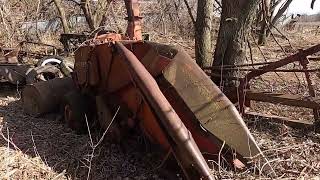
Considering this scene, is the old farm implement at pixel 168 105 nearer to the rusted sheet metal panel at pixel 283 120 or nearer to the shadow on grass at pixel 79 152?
the shadow on grass at pixel 79 152

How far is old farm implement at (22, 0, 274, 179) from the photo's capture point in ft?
11.6

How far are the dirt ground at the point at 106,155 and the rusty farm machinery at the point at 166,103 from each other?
0.59 feet

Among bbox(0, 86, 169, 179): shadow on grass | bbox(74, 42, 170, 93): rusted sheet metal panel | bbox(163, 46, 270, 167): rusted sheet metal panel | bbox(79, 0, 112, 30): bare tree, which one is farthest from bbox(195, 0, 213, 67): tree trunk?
bbox(79, 0, 112, 30): bare tree

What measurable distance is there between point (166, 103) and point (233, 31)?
8.10 feet

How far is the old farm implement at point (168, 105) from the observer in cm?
354

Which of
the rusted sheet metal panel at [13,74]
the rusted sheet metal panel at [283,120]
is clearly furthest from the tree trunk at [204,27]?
the rusted sheet metal panel at [13,74]

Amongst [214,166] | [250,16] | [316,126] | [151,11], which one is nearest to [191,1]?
[151,11]

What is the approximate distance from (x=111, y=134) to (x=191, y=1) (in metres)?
14.1

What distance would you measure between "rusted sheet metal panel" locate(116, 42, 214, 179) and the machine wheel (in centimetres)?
151

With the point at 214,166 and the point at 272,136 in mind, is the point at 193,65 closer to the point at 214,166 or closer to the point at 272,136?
the point at 214,166

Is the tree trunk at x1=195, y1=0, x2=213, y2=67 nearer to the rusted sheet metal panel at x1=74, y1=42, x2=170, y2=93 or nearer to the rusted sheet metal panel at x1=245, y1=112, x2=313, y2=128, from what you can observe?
the rusted sheet metal panel at x1=245, y1=112, x2=313, y2=128

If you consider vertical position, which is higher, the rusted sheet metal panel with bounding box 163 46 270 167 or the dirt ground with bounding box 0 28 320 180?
the rusted sheet metal panel with bounding box 163 46 270 167

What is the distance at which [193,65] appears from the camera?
13.4ft

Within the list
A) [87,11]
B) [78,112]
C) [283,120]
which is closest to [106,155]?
[78,112]
